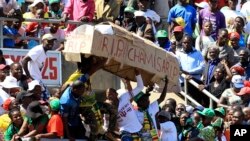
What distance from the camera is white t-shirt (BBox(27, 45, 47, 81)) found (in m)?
24.3

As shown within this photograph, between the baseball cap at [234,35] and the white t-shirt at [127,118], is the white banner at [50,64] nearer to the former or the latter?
the baseball cap at [234,35]

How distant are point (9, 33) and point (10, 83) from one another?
205 cm

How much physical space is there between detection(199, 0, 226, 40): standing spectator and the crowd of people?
0.06 feet

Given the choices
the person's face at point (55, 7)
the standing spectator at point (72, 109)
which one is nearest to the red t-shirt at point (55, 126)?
the standing spectator at point (72, 109)

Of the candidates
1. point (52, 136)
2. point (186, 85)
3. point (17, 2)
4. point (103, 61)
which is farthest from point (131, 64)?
point (17, 2)

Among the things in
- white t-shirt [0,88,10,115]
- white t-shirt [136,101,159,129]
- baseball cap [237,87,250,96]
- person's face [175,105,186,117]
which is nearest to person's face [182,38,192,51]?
baseball cap [237,87,250,96]

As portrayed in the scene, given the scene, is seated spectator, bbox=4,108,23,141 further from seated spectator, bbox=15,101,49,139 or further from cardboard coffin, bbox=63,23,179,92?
cardboard coffin, bbox=63,23,179,92

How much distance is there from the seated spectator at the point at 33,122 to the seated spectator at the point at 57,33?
16.5 feet

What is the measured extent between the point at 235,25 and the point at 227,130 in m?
4.49

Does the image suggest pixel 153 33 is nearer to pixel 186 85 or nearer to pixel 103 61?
pixel 186 85

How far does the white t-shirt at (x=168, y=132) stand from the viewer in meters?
22.7

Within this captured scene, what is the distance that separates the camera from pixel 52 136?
20797 millimetres

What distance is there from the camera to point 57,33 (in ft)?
85.1

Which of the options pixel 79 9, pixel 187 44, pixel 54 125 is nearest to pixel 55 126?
pixel 54 125
